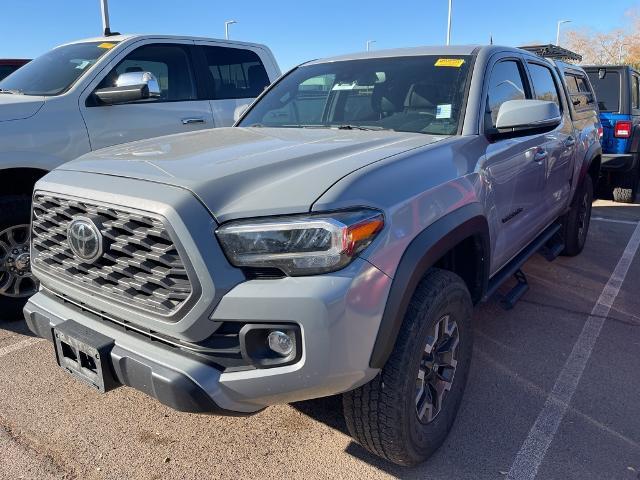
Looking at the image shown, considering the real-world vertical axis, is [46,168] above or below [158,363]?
above

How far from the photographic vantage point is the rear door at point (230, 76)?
5.17 m

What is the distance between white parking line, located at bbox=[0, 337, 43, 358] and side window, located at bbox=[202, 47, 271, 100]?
2.72 meters

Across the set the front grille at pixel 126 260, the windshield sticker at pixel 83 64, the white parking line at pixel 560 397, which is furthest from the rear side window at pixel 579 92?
the front grille at pixel 126 260

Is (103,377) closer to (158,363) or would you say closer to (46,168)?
(158,363)

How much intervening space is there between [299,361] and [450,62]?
2166 mm

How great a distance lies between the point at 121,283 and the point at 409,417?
1.24m

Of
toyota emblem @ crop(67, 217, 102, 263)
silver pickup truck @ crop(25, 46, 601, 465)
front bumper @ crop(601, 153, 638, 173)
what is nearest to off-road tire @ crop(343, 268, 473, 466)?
silver pickup truck @ crop(25, 46, 601, 465)

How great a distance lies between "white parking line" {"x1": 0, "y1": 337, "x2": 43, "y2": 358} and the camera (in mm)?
3478

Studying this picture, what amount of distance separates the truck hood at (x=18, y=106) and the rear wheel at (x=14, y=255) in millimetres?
545

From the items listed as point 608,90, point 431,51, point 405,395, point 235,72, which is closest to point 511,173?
point 431,51

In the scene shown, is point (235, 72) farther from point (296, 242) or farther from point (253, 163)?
point (296, 242)

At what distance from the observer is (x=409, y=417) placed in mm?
2170

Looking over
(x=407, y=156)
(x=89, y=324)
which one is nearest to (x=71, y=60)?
(x=89, y=324)

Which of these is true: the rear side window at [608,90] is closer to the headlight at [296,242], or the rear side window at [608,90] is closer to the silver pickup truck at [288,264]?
the silver pickup truck at [288,264]
